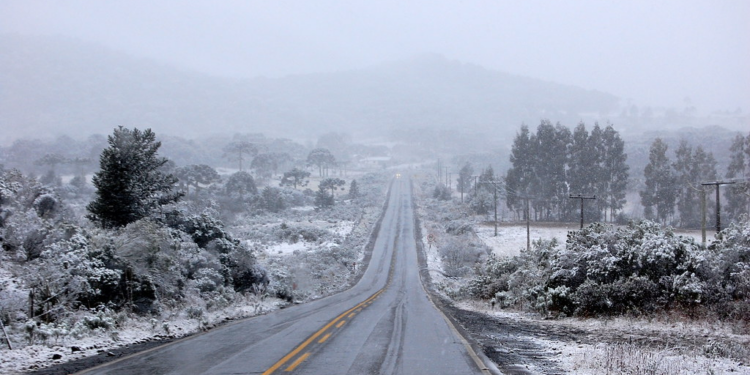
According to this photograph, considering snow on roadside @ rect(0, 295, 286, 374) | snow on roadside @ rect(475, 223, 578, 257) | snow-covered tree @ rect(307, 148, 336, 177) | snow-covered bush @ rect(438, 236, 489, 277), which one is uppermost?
snow-covered tree @ rect(307, 148, 336, 177)

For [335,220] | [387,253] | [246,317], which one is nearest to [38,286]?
[246,317]

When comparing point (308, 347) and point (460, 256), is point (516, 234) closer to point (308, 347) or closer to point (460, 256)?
point (460, 256)

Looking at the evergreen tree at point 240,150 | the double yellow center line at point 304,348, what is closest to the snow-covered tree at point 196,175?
the evergreen tree at point 240,150

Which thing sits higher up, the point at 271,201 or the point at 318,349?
the point at 271,201

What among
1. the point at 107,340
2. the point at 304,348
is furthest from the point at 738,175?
the point at 107,340

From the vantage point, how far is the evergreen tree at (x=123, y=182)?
74.7 feet

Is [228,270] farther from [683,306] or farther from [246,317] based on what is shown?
[683,306]

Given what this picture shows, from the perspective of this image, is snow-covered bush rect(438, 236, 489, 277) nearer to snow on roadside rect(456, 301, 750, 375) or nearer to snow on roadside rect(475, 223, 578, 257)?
snow on roadside rect(475, 223, 578, 257)

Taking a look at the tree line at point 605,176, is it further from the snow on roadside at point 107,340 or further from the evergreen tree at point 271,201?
the snow on roadside at point 107,340

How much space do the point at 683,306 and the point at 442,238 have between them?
5676cm

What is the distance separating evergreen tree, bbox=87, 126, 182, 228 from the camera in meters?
22.8

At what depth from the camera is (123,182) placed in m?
23.0

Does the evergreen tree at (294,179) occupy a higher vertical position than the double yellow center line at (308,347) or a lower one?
higher

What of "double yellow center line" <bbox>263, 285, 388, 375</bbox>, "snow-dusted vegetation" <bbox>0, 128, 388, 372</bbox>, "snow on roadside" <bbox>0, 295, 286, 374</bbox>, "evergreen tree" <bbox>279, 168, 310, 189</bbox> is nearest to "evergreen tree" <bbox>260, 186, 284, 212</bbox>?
"evergreen tree" <bbox>279, 168, 310, 189</bbox>
